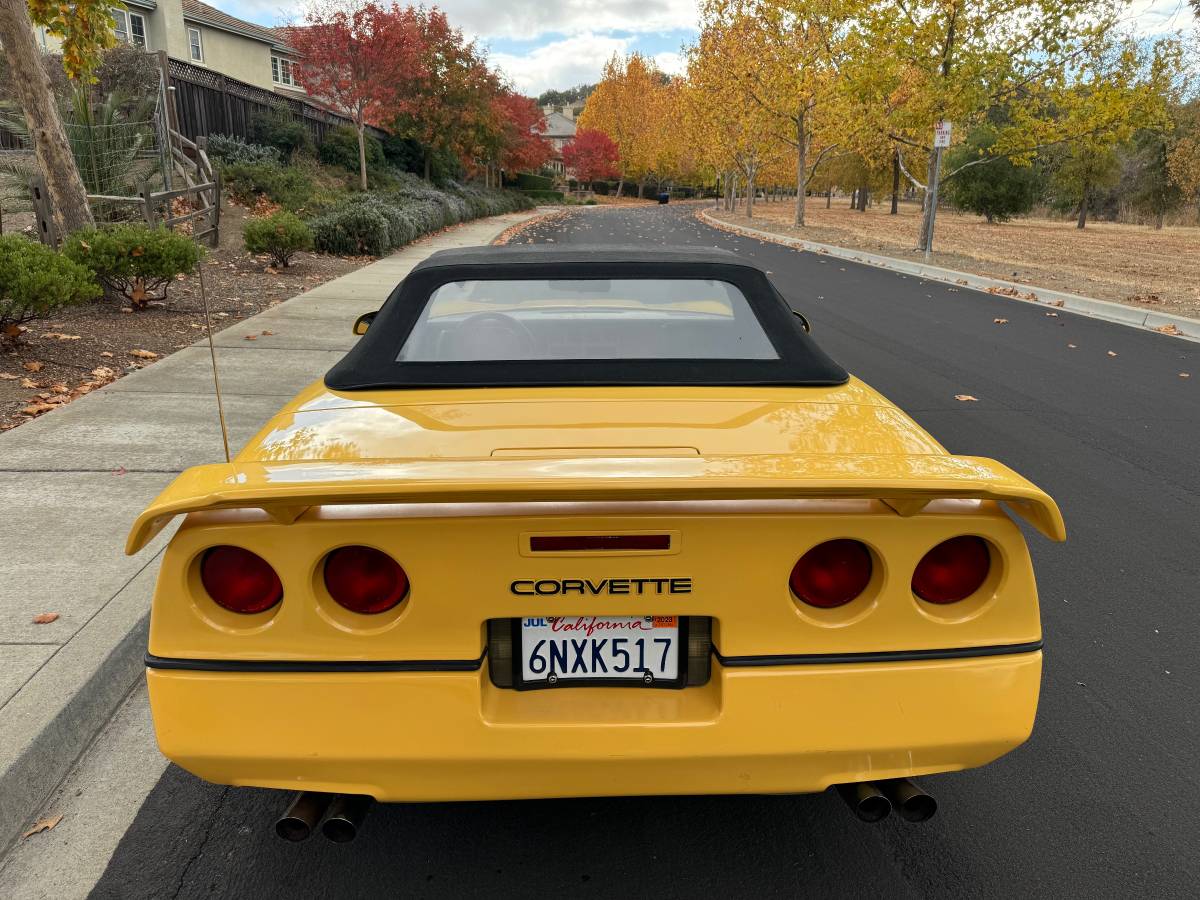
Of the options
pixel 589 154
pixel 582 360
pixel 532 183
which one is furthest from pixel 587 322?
pixel 589 154

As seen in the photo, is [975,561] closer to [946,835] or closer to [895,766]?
[895,766]

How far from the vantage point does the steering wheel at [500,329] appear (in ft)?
9.58

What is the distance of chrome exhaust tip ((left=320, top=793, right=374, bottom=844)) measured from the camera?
6.44 ft

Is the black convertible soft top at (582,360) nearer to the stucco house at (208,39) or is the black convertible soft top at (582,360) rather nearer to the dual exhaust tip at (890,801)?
the dual exhaust tip at (890,801)

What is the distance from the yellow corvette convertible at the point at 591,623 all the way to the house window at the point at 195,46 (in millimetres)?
41329

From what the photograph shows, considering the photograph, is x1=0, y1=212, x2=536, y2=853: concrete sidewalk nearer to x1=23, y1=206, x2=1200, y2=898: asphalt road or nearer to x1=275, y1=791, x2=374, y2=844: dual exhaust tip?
x1=23, y1=206, x2=1200, y2=898: asphalt road

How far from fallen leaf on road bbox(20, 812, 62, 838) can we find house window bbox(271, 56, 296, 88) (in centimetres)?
4625

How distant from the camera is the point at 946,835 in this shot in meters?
2.45

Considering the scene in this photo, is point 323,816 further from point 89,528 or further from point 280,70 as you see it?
point 280,70

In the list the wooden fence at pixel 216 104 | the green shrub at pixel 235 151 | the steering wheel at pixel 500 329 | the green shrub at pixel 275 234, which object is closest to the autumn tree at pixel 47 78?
the green shrub at pixel 275 234

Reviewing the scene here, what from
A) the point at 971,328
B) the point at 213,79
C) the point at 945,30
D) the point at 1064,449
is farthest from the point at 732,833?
the point at 213,79

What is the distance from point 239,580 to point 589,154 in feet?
252

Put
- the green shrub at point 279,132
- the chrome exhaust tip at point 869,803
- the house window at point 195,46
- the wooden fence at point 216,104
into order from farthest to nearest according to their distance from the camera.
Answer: the house window at point 195,46 → the green shrub at point 279,132 → the wooden fence at point 216,104 → the chrome exhaust tip at point 869,803

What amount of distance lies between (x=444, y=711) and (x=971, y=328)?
35.9ft
